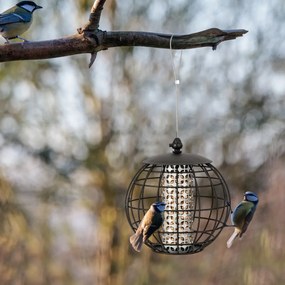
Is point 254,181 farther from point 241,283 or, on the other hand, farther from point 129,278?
point 129,278

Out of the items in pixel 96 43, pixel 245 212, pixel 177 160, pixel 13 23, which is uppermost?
pixel 13 23

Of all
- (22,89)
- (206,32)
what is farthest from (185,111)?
(206,32)

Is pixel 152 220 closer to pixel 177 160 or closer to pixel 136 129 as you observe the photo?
pixel 177 160

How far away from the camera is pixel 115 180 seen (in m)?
4.45

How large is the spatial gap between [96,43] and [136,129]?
2.73 meters

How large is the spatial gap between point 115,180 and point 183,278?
3.25 ft

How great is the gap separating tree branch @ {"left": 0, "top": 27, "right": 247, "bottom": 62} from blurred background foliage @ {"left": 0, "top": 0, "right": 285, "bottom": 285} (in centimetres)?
249

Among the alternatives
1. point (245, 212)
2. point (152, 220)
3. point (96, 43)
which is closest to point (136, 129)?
point (245, 212)

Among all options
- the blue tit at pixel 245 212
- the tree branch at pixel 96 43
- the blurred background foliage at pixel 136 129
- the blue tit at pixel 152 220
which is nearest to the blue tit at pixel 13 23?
the tree branch at pixel 96 43

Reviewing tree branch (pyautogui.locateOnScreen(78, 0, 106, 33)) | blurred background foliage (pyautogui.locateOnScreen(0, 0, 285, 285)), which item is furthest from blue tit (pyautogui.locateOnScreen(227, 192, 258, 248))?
blurred background foliage (pyautogui.locateOnScreen(0, 0, 285, 285))

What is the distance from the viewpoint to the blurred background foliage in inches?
169

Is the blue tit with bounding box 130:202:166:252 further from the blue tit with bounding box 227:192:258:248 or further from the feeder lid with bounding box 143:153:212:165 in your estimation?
the blue tit with bounding box 227:192:258:248

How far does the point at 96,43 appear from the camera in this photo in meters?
1.65

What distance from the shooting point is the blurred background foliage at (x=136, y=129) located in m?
4.29
